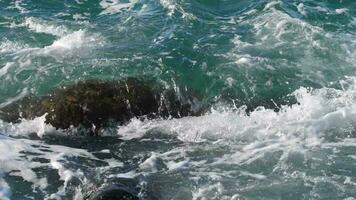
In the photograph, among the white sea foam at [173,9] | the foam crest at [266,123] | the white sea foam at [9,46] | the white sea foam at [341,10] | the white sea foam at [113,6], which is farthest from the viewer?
the white sea foam at [113,6]

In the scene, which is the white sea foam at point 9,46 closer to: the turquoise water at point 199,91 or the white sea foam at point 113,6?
the turquoise water at point 199,91

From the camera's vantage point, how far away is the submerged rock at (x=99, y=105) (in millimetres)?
11273

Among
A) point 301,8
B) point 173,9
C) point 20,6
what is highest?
point 20,6

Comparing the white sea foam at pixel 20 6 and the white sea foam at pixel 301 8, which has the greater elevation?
the white sea foam at pixel 20 6

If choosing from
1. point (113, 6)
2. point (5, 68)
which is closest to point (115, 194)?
point (5, 68)

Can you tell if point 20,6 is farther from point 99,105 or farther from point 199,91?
point 199,91

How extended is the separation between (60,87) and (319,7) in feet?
27.9

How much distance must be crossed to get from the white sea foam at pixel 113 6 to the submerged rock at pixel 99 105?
15.8 feet

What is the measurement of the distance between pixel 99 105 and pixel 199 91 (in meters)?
2.40

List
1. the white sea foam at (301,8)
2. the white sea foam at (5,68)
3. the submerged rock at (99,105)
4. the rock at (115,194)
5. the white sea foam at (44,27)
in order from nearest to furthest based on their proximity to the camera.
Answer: the rock at (115,194), the submerged rock at (99,105), the white sea foam at (5,68), the white sea foam at (44,27), the white sea foam at (301,8)

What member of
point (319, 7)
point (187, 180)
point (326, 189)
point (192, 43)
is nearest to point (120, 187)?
point (187, 180)

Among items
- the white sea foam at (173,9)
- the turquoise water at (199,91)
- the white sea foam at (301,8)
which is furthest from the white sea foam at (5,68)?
the white sea foam at (301,8)

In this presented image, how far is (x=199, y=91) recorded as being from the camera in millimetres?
12359

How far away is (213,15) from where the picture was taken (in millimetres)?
15867
